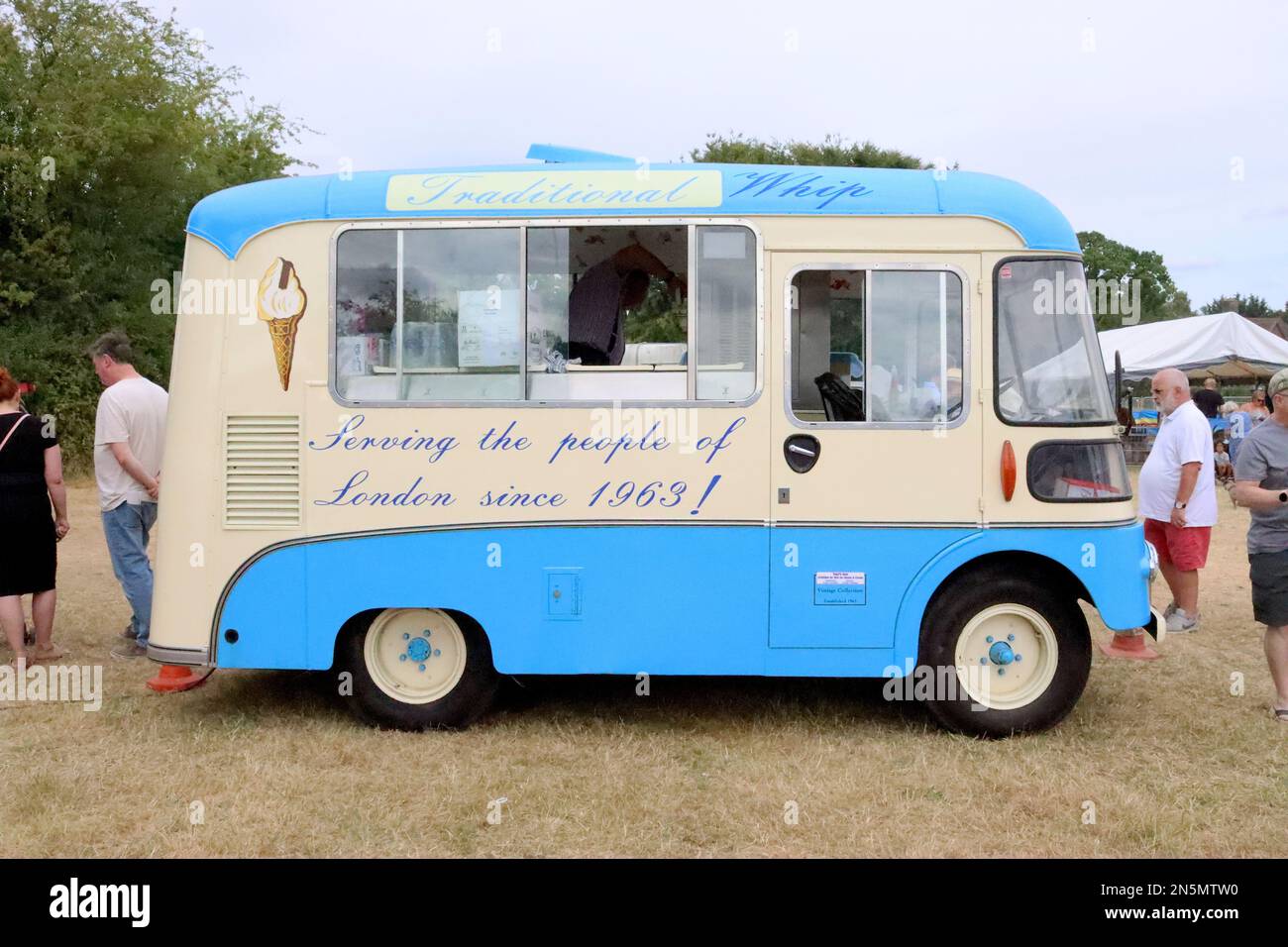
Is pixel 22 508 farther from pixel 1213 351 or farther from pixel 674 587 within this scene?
pixel 1213 351

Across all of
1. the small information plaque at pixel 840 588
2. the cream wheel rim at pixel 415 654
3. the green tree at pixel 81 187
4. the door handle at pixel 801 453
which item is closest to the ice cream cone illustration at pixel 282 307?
the cream wheel rim at pixel 415 654

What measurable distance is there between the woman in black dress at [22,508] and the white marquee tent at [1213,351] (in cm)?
1834

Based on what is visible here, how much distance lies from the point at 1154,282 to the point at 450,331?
6788 centimetres

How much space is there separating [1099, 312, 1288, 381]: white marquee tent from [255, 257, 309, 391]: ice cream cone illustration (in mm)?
18046

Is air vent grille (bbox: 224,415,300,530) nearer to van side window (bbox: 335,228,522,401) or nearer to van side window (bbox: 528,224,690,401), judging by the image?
van side window (bbox: 335,228,522,401)

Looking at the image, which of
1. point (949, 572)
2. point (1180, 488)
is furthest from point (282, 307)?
point (1180, 488)

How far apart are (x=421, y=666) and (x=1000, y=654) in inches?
117

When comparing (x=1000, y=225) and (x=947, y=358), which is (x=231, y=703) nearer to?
(x=947, y=358)

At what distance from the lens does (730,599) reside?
5391 mm

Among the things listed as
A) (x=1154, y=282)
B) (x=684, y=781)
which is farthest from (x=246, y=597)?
(x=1154, y=282)

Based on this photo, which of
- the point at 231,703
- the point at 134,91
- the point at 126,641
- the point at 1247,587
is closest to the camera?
the point at 231,703

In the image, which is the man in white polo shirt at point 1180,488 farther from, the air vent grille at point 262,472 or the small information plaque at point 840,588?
the air vent grille at point 262,472

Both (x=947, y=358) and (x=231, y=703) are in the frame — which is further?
(x=231, y=703)

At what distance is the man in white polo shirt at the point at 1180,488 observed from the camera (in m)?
7.23
